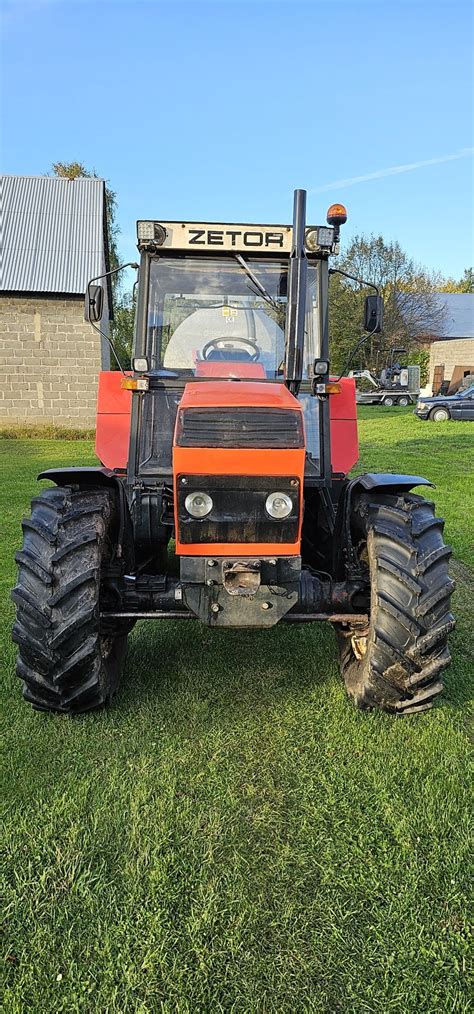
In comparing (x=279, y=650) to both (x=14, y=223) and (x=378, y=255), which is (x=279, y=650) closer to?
(x=14, y=223)

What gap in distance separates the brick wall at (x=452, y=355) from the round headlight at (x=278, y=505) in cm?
3604

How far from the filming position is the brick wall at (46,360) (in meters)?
19.9

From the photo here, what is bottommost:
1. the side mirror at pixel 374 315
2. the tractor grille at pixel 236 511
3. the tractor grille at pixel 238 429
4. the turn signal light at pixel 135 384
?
the tractor grille at pixel 236 511

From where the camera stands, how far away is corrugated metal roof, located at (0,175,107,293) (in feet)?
66.3

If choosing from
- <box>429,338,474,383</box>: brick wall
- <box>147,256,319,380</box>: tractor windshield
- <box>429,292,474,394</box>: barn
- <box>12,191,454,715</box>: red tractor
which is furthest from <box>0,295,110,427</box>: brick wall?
<box>429,338,474,383</box>: brick wall

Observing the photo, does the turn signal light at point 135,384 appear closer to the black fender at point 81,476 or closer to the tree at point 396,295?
the black fender at point 81,476

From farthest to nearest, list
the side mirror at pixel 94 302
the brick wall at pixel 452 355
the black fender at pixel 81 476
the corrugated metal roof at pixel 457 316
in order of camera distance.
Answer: the corrugated metal roof at pixel 457 316 < the brick wall at pixel 452 355 < the side mirror at pixel 94 302 < the black fender at pixel 81 476

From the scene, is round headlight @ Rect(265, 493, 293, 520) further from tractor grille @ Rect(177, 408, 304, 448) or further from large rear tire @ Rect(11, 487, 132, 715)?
large rear tire @ Rect(11, 487, 132, 715)

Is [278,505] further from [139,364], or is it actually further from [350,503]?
[139,364]

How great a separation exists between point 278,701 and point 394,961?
5.98ft

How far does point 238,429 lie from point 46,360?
1767 cm

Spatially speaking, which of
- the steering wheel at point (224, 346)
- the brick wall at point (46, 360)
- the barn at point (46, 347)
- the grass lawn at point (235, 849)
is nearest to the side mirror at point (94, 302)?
the steering wheel at point (224, 346)

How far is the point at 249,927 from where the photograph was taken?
8.02ft

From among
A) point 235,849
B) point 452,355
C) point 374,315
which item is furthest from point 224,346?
point 452,355
